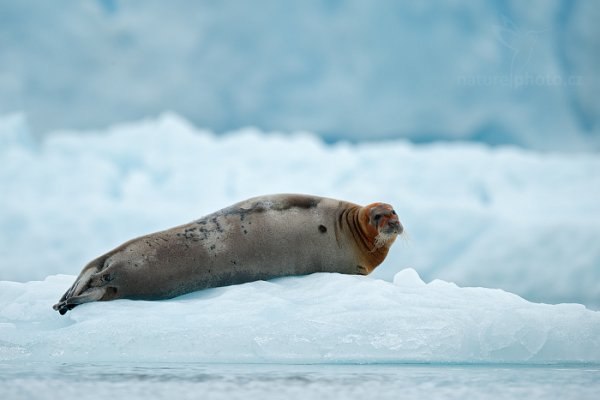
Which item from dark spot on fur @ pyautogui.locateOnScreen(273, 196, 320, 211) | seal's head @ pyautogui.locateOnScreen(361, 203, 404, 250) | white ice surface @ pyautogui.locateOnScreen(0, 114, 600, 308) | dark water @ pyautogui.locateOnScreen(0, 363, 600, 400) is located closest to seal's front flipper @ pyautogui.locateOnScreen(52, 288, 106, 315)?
dark water @ pyautogui.locateOnScreen(0, 363, 600, 400)

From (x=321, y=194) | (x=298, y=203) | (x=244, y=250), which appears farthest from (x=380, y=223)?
(x=321, y=194)

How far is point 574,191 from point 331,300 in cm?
960

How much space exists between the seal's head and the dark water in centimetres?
132

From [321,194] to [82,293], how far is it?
8088 millimetres

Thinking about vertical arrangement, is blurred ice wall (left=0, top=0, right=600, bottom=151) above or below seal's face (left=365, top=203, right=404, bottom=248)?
above

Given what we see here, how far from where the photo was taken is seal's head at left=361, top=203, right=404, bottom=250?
4.27m

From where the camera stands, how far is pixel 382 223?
14.0 feet

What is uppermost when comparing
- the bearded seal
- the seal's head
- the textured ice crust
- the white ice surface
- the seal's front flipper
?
the white ice surface

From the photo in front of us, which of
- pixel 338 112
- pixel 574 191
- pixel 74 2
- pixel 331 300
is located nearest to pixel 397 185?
pixel 574 191

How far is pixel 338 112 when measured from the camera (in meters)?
15.8

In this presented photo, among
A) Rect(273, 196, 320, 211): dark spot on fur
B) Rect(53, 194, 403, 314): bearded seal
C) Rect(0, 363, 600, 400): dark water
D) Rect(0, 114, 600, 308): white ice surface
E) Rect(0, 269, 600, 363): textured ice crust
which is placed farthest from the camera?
Rect(0, 114, 600, 308): white ice surface

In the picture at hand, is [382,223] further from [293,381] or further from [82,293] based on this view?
[293,381]

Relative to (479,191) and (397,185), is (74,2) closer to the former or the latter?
(397,185)

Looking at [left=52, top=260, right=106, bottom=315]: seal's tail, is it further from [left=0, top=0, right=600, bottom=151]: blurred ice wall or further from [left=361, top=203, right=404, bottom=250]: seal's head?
[left=0, top=0, right=600, bottom=151]: blurred ice wall
